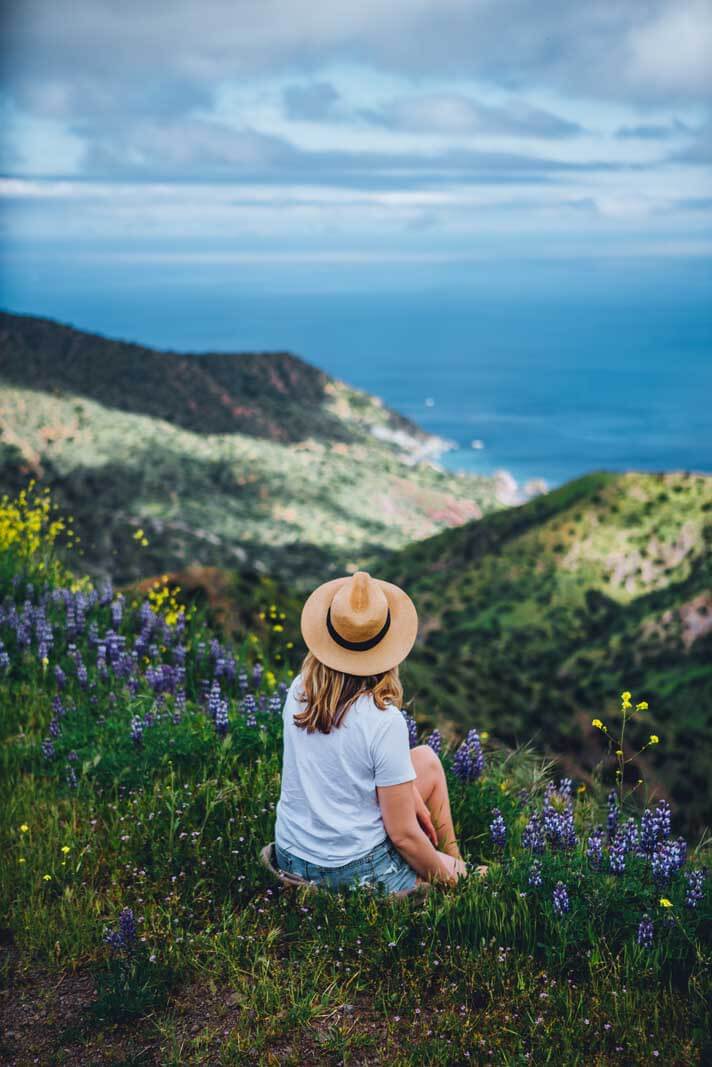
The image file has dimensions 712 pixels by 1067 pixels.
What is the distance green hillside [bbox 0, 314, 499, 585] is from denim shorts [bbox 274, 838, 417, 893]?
2564cm

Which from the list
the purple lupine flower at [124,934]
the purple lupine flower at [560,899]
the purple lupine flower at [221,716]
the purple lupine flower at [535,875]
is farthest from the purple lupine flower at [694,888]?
the purple lupine flower at [221,716]

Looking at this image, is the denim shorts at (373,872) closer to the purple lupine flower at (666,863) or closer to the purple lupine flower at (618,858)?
the purple lupine flower at (618,858)

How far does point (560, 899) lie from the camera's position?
403cm

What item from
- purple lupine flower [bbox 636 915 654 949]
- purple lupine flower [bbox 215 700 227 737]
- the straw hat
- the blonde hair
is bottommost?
purple lupine flower [bbox 636 915 654 949]

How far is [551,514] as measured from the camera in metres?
41.0

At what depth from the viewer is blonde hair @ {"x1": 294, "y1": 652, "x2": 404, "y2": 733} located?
163 inches

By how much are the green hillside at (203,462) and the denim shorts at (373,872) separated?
1009 inches

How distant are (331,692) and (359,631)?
1.10ft

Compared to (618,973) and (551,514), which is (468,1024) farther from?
(551,514)

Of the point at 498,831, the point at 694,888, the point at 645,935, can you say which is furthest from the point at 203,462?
the point at 645,935

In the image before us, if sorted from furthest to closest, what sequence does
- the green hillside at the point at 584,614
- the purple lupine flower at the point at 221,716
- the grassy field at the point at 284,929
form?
the green hillside at the point at 584,614
the purple lupine flower at the point at 221,716
the grassy field at the point at 284,929

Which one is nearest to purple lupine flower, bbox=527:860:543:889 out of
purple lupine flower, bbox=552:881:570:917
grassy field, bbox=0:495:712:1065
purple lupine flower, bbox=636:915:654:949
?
grassy field, bbox=0:495:712:1065

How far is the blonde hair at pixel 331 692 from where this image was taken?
4.14m

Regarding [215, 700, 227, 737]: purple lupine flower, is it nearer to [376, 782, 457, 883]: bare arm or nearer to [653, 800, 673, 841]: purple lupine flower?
[376, 782, 457, 883]: bare arm
